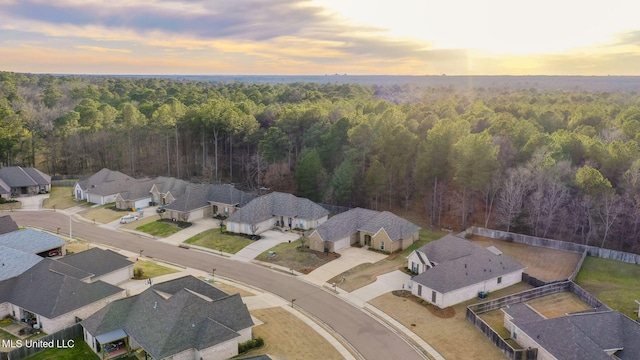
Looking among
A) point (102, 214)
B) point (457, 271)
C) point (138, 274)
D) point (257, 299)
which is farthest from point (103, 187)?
point (457, 271)

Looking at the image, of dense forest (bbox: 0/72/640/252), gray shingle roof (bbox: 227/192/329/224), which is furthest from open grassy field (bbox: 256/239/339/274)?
dense forest (bbox: 0/72/640/252)

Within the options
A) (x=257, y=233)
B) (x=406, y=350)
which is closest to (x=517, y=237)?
(x=406, y=350)

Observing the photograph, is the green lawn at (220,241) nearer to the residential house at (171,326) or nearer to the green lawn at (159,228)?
the green lawn at (159,228)

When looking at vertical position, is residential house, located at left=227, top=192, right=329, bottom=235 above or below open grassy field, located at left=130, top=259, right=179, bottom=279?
above

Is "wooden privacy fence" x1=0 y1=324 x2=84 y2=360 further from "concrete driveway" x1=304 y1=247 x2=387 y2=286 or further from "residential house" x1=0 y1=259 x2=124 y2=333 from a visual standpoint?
"concrete driveway" x1=304 y1=247 x2=387 y2=286

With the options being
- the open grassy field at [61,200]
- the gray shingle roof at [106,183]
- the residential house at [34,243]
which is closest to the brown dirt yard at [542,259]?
the residential house at [34,243]

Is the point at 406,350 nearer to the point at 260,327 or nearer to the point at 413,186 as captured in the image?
the point at 260,327
